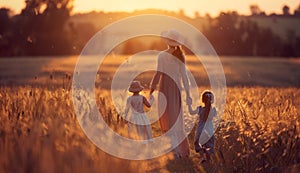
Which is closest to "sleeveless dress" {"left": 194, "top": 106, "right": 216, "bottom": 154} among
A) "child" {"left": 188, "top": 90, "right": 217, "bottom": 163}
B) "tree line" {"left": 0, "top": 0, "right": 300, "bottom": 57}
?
"child" {"left": 188, "top": 90, "right": 217, "bottom": 163}

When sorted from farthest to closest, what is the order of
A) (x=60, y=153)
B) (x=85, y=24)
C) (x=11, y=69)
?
(x=85, y=24) < (x=11, y=69) < (x=60, y=153)

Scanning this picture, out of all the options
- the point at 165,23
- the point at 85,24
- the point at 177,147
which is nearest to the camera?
the point at 177,147

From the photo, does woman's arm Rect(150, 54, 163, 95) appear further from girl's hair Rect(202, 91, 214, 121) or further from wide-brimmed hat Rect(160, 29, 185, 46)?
girl's hair Rect(202, 91, 214, 121)

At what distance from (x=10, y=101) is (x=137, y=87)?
1.98 metres

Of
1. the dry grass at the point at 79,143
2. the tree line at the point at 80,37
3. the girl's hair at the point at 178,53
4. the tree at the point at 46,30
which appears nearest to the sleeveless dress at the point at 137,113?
the dry grass at the point at 79,143

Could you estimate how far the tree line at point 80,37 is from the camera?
2073 inches

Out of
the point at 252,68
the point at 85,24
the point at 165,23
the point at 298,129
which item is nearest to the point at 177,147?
the point at 298,129

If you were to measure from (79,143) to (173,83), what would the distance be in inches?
163

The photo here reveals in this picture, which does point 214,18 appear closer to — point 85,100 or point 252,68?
point 252,68

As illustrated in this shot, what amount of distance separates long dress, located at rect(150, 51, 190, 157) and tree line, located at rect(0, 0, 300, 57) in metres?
43.4

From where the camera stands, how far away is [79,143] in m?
5.39

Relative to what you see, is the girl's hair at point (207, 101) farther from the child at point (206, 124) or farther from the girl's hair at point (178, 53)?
the girl's hair at point (178, 53)

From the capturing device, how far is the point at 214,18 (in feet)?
209

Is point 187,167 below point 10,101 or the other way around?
below
